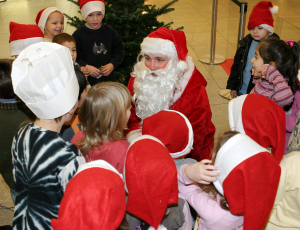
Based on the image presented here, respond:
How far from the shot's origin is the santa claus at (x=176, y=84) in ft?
8.64

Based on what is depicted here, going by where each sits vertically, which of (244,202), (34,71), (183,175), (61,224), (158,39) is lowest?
(183,175)

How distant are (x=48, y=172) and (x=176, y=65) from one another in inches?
68.7

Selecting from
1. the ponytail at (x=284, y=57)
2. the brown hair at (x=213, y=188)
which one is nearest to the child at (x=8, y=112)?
the brown hair at (x=213, y=188)

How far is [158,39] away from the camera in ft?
8.89

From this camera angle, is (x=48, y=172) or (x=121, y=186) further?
(x=48, y=172)

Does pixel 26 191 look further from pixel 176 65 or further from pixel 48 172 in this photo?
pixel 176 65

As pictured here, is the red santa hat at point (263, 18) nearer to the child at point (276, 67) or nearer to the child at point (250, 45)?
the child at point (250, 45)

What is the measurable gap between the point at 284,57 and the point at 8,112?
2.41m

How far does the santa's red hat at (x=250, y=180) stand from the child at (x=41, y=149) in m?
0.80

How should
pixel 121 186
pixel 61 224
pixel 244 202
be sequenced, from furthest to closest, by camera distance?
pixel 244 202 → pixel 121 186 → pixel 61 224

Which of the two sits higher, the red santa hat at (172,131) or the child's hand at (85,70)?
the red santa hat at (172,131)

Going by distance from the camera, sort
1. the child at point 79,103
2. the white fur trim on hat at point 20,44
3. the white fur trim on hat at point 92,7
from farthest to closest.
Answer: the white fur trim on hat at point 92,7 → the white fur trim on hat at point 20,44 → the child at point 79,103

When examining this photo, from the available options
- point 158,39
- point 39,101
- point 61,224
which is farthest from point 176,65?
point 61,224

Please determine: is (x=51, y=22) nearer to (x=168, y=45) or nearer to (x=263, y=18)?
(x=168, y=45)
